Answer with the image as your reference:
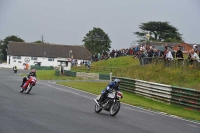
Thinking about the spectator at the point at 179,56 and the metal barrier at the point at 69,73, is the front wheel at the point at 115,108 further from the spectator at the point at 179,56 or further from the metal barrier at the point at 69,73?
the metal barrier at the point at 69,73

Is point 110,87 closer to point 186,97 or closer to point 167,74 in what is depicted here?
point 186,97

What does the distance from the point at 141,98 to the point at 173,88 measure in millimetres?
3807

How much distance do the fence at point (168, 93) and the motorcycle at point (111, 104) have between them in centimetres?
576

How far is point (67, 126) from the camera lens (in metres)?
11.5

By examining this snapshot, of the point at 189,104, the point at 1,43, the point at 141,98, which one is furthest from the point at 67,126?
the point at 1,43

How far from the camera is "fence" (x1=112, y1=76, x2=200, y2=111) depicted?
2047 centimetres

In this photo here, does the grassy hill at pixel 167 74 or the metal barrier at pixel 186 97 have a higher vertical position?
the grassy hill at pixel 167 74

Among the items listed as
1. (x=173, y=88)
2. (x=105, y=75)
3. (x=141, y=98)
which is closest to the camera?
(x=173, y=88)

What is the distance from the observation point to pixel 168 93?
22.8 meters

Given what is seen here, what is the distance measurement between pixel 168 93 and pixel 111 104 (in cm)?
742

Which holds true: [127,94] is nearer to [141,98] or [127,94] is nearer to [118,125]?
[141,98]

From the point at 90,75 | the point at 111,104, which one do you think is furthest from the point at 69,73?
the point at 111,104

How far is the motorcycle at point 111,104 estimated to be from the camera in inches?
616

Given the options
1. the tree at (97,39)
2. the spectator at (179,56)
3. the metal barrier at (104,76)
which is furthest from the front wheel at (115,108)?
the tree at (97,39)
